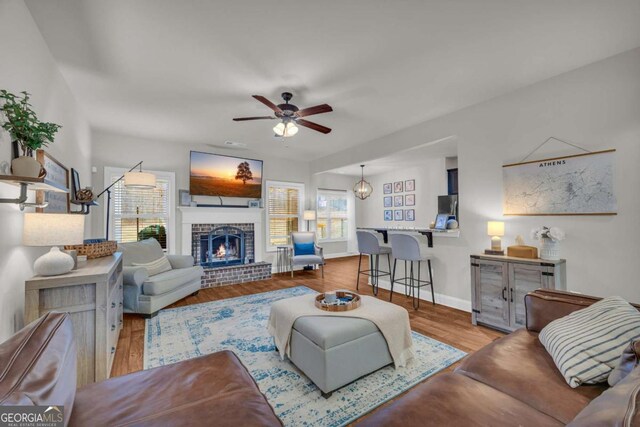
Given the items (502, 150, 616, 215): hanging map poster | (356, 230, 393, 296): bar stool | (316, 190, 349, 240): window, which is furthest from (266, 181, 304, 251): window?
(502, 150, 616, 215): hanging map poster

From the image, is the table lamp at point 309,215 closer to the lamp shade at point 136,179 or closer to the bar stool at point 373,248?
the bar stool at point 373,248

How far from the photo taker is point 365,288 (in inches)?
182

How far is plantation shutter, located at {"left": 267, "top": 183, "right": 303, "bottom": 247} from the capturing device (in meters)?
6.14

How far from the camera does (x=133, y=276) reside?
3205 mm

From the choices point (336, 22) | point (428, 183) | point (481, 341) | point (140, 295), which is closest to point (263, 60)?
point (336, 22)

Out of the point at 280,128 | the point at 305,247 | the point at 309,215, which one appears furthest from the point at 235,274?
the point at 280,128

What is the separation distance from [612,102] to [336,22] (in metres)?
2.63

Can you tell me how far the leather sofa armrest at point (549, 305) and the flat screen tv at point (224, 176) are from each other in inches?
196

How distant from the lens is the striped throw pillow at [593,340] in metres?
1.14

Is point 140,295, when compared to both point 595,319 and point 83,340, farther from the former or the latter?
point 595,319

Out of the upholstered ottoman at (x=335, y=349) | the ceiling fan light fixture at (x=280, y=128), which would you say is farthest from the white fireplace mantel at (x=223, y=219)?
the upholstered ottoman at (x=335, y=349)

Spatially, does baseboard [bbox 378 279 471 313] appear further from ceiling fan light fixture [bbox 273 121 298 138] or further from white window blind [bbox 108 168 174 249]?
white window blind [bbox 108 168 174 249]

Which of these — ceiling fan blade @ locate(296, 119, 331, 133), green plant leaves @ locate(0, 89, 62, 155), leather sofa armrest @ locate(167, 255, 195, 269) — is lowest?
leather sofa armrest @ locate(167, 255, 195, 269)

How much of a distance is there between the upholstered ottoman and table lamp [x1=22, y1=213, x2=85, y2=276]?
64.9 inches
